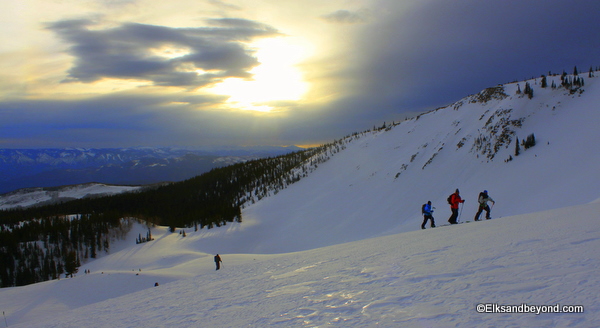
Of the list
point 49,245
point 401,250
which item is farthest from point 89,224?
point 401,250

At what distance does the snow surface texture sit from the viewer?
530 cm

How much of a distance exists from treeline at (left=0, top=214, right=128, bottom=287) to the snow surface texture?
5.26m

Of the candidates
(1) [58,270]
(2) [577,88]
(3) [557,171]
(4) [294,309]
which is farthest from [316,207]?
(1) [58,270]

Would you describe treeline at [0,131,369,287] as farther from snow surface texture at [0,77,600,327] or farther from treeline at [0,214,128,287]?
snow surface texture at [0,77,600,327]

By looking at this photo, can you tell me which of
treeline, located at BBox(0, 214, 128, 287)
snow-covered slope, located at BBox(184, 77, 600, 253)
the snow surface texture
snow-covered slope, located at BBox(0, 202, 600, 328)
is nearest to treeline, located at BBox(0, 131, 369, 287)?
treeline, located at BBox(0, 214, 128, 287)

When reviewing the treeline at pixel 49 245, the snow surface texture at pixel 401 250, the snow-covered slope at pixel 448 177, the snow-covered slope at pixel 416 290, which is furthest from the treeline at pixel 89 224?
the snow-covered slope at pixel 416 290

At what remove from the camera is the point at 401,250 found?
10227 millimetres

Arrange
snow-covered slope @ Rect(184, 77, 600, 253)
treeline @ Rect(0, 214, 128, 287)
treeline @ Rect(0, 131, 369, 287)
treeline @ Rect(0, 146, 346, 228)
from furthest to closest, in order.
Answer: treeline @ Rect(0, 146, 346, 228) → treeline @ Rect(0, 131, 369, 287) → treeline @ Rect(0, 214, 128, 287) → snow-covered slope @ Rect(184, 77, 600, 253)

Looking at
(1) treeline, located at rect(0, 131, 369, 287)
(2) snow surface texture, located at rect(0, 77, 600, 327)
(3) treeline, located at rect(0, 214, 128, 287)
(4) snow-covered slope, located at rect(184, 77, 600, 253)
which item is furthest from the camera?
(1) treeline, located at rect(0, 131, 369, 287)

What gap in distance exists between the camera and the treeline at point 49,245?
5922cm

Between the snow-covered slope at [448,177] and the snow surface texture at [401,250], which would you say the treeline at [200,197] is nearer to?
the snow surface texture at [401,250]

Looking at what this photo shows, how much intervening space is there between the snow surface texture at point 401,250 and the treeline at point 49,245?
5256 millimetres

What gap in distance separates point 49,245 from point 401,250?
80.8 meters

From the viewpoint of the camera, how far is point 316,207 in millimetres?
54094
